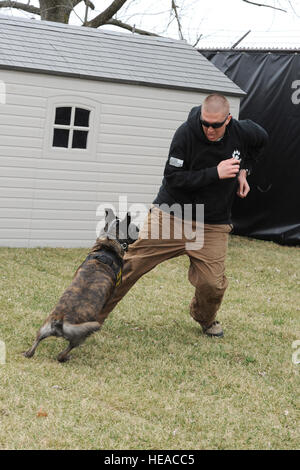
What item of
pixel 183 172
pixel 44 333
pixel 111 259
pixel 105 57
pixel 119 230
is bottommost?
pixel 44 333

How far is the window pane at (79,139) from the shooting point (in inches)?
397

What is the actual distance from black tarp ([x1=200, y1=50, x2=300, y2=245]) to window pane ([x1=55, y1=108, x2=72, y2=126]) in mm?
3887

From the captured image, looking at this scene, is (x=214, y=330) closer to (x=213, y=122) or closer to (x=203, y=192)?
(x=203, y=192)

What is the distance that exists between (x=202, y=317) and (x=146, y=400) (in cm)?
161

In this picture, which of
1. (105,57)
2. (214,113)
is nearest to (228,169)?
(214,113)

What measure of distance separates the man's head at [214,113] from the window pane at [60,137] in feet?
17.7

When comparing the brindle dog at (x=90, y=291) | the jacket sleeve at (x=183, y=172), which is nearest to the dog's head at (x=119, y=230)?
the brindle dog at (x=90, y=291)

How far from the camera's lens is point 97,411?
3.93 meters

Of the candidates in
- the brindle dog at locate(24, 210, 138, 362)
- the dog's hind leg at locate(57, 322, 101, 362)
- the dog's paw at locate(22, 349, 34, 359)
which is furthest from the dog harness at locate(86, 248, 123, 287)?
the dog's paw at locate(22, 349, 34, 359)

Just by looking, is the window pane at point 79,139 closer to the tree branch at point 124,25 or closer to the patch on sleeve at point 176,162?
the patch on sleeve at point 176,162

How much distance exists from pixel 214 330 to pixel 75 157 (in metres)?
5.08

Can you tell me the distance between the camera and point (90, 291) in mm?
4750
